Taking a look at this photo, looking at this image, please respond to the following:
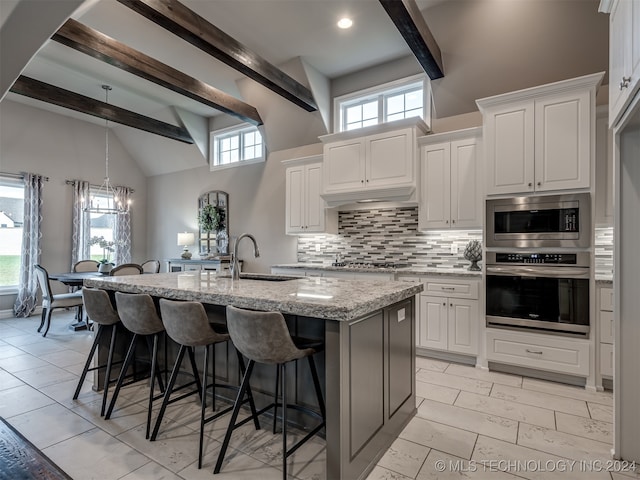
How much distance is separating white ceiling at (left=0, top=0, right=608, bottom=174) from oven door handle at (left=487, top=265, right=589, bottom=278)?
1968mm

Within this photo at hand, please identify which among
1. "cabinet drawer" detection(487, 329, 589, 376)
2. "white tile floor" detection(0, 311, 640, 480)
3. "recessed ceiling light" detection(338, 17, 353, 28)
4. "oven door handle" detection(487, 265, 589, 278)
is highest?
"recessed ceiling light" detection(338, 17, 353, 28)

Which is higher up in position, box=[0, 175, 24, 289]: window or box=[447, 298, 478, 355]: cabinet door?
box=[0, 175, 24, 289]: window

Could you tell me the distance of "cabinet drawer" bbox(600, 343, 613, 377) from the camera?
2.96 metres

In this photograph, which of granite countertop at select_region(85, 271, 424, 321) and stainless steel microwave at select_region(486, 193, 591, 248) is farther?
stainless steel microwave at select_region(486, 193, 591, 248)

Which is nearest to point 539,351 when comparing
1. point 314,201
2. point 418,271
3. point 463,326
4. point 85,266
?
point 463,326

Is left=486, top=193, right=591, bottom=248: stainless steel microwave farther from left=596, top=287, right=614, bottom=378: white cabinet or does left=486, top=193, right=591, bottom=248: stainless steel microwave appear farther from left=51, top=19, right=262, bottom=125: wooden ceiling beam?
left=51, top=19, right=262, bottom=125: wooden ceiling beam

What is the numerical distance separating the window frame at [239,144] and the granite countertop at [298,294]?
379 cm

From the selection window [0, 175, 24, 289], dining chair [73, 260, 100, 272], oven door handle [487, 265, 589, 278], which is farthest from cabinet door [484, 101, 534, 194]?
window [0, 175, 24, 289]

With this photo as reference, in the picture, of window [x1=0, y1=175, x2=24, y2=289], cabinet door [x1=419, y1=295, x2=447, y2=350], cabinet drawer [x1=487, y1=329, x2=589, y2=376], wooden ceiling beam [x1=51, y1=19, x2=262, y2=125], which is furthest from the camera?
window [x1=0, y1=175, x2=24, y2=289]

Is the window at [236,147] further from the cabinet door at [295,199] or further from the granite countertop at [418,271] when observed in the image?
the granite countertop at [418,271]

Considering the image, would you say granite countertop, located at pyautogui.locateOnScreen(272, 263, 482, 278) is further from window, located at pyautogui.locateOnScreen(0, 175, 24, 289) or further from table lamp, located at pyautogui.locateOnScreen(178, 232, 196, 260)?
window, located at pyautogui.locateOnScreen(0, 175, 24, 289)

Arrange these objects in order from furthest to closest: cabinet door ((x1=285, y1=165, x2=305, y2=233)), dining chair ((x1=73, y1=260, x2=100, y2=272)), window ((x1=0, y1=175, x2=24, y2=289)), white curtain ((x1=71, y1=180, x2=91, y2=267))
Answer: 1. white curtain ((x1=71, y1=180, x2=91, y2=267))
2. window ((x1=0, y1=175, x2=24, y2=289))
3. dining chair ((x1=73, y1=260, x2=100, y2=272))
4. cabinet door ((x1=285, y1=165, x2=305, y2=233))

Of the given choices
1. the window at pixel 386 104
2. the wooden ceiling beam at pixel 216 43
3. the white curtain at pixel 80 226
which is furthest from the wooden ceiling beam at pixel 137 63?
the white curtain at pixel 80 226

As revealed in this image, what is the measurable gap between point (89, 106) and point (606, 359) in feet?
22.6
